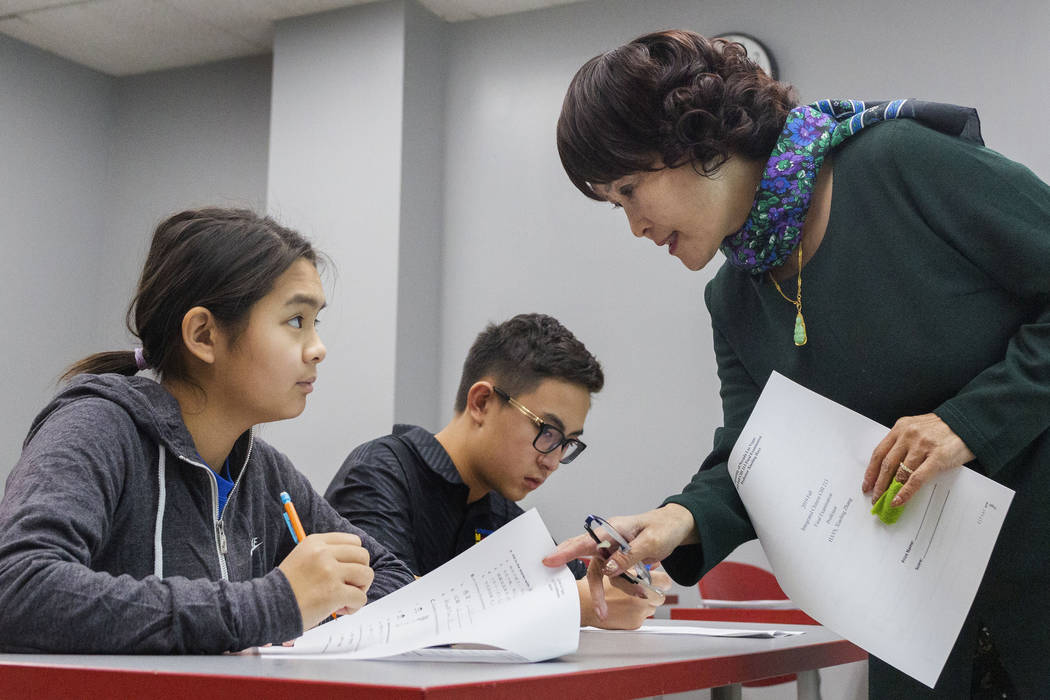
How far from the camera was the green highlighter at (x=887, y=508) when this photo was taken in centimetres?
98

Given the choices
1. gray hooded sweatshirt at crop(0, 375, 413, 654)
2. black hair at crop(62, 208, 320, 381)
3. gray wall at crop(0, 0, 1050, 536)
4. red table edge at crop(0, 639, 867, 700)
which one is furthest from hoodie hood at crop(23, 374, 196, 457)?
gray wall at crop(0, 0, 1050, 536)

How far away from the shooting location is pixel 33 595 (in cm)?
90

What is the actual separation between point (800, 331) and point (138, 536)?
78 cm

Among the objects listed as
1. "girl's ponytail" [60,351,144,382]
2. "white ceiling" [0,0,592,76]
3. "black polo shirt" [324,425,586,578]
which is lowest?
"black polo shirt" [324,425,586,578]

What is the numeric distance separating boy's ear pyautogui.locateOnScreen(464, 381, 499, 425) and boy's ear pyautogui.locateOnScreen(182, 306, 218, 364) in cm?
81

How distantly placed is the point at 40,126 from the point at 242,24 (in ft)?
3.37

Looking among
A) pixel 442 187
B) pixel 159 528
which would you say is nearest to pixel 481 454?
pixel 159 528

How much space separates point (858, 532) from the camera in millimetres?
1011

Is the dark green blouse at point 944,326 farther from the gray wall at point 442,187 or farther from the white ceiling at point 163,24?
the white ceiling at point 163,24

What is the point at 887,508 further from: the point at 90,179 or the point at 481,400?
the point at 90,179

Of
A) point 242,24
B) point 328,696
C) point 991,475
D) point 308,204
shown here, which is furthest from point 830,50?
point 328,696

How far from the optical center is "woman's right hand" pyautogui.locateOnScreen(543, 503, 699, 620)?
1.09m

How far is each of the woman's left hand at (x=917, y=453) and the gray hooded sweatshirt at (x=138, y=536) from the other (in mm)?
579

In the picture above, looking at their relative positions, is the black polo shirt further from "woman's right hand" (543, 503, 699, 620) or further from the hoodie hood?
"woman's right hand" (543, 503, 699, 620)
